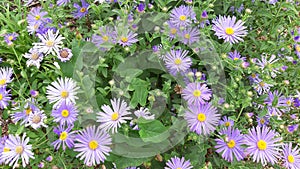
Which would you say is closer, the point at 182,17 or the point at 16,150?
the point at 16,150

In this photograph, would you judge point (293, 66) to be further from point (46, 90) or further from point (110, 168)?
point (46, 90)

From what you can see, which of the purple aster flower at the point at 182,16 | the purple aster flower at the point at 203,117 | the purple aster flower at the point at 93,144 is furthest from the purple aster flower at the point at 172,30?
the purple aster flower at the point at 93,144

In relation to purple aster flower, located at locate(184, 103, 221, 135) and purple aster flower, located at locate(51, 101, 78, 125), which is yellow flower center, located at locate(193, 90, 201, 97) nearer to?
purple aster flower, located at locate(184, 103, 221, 135)

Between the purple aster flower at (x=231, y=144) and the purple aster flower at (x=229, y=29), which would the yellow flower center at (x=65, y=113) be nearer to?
the purple aster flower at (x=231, y=144)

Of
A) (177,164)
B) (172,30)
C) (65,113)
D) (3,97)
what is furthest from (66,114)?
(172,30)

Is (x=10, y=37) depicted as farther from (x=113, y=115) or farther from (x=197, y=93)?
(x=197, y=93)

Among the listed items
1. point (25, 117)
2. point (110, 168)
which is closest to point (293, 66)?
point (110, 168)
